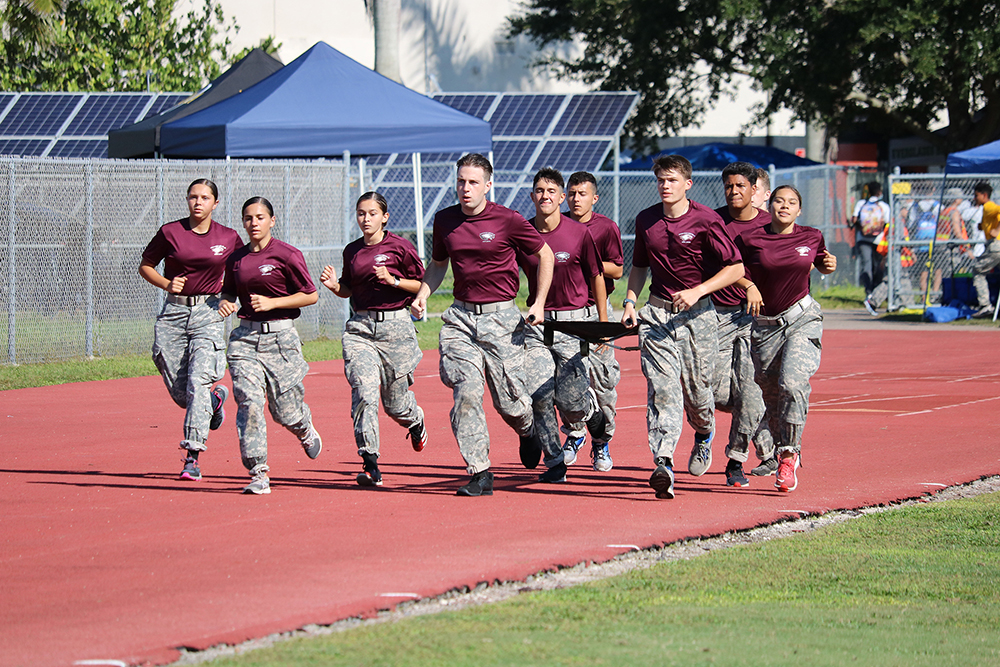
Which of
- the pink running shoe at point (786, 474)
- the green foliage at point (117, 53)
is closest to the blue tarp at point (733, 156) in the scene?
the green foliage at point (117, 53)

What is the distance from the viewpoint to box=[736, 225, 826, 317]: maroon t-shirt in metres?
8.65

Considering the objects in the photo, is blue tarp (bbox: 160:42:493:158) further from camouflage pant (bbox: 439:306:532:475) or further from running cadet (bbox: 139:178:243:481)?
camouflage pant (bbox: 439:306:532:475)

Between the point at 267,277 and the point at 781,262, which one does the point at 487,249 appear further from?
the point at 781,262

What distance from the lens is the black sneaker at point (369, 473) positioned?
8.97 metres

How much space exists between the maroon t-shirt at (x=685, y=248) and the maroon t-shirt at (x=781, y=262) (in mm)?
386

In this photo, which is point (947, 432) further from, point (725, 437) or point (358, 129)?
point (358, 129)

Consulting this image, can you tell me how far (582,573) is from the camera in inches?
258

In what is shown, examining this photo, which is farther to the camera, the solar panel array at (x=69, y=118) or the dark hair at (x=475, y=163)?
the solar panel array at (x=69, y=118)

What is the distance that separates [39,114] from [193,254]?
19266mm

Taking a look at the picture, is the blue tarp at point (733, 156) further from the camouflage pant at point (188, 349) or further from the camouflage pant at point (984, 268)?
the camouflage pant at point (188, 349)

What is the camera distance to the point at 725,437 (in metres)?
11.3

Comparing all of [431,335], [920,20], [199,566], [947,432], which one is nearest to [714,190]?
[920,20]

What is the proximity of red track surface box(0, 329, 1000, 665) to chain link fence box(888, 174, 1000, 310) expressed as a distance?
391 inches

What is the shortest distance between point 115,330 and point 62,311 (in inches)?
37.3
